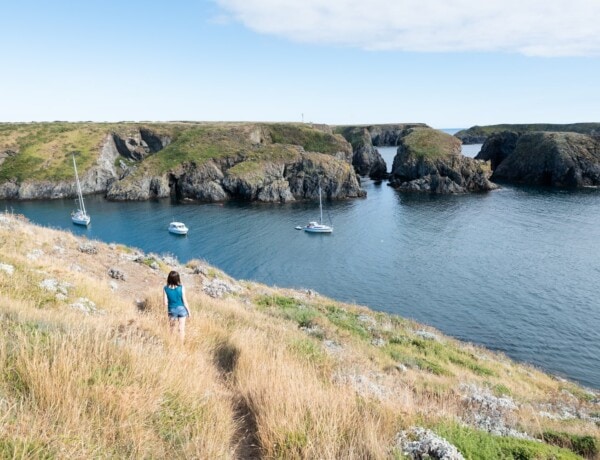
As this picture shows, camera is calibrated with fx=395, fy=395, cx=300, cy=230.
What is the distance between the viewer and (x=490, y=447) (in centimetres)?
628

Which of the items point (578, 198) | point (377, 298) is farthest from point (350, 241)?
point (578, 198)

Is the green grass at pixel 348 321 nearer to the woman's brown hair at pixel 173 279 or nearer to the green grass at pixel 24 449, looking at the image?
the woman's brown hair at pixel 173 279

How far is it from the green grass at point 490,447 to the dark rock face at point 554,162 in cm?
13132

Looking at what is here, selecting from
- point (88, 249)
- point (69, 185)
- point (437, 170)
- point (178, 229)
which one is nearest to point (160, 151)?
point (69, 185)

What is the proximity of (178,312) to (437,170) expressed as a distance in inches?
4359

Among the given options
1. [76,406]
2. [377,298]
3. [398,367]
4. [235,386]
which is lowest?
[377,298]

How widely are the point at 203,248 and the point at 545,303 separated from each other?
45.7 m

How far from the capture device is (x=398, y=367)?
48.6ft

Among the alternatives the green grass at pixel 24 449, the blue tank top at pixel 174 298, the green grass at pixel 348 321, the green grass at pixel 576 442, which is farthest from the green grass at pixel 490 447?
the green grass at pixel 348 321

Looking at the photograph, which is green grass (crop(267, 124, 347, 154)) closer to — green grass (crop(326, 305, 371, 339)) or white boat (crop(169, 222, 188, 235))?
white boat (crop(169, 222, 188, 235))

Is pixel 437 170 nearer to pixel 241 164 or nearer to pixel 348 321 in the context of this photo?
pixel 241 164

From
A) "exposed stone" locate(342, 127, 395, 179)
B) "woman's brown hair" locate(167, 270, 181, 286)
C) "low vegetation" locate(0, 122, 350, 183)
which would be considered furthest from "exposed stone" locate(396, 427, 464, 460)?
"exposed stone" locate(342, 127, 395, 179)

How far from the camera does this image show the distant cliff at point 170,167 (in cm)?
9919

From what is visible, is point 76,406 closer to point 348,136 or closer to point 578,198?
point 578,198
